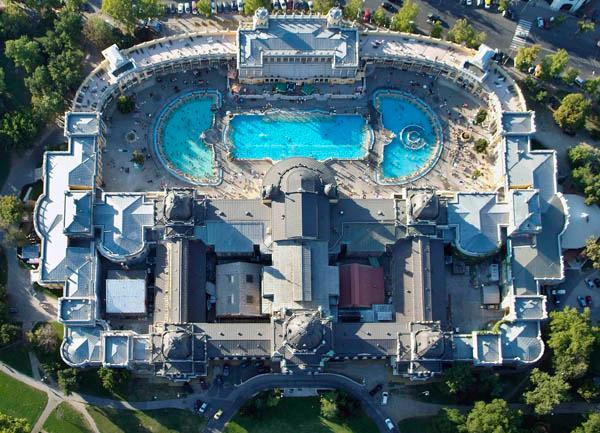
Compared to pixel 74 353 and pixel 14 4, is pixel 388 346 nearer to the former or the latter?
pixel 74 353

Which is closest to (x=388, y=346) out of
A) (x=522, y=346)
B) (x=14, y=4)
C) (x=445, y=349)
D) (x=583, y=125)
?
(x=445, y=349)

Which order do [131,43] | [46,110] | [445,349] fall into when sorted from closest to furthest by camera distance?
[445,349]
[46,110]
[131,43]

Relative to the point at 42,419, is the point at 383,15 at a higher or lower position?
higher

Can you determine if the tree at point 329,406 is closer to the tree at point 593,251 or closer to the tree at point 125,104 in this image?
the tree at point 593,251

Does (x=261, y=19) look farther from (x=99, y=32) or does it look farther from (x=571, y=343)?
(x=571, y=343)

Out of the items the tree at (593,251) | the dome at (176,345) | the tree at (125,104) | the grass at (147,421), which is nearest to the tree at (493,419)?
the tree at (593,251)

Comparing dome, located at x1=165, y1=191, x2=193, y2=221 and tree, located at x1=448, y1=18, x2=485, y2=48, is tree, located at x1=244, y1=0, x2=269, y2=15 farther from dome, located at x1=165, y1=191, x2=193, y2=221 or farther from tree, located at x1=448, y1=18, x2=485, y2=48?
dome, located at x1=165, y1=191, x2=193, y2=221

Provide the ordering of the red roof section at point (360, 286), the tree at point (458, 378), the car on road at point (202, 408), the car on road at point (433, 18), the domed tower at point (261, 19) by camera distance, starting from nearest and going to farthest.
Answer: the tree at point (458, 378)
the car on road at point (202, 408)
the red roof section at point (360, 286)
the domed tower at point (261, 19)
the car on road at point (433, 18)
